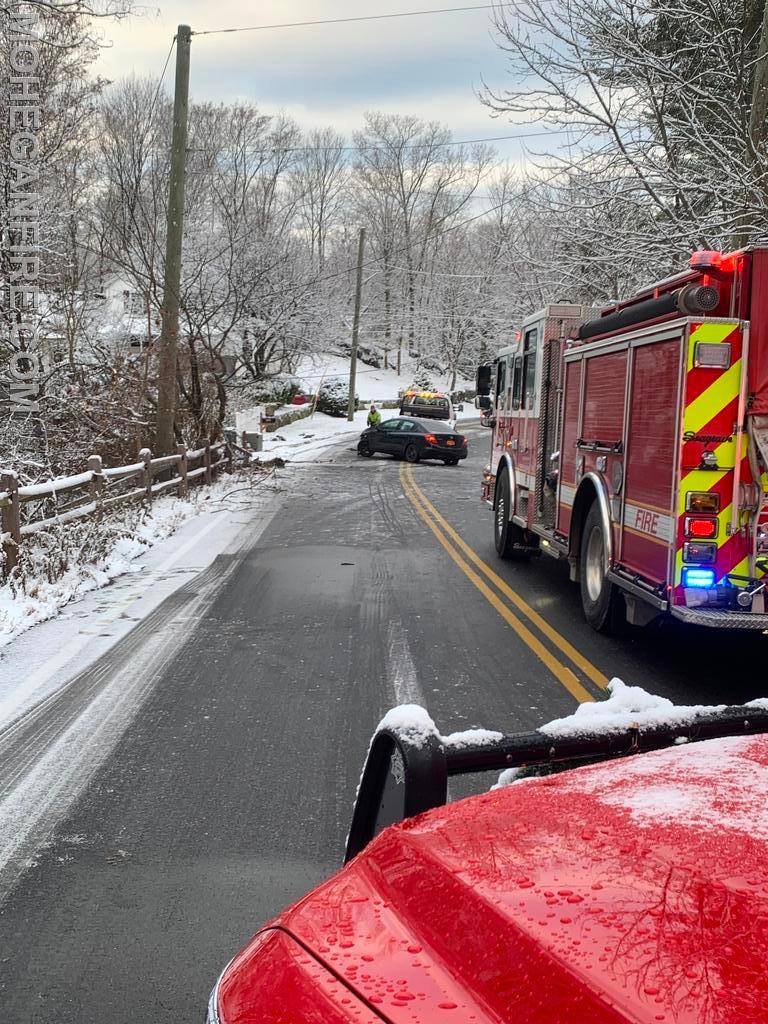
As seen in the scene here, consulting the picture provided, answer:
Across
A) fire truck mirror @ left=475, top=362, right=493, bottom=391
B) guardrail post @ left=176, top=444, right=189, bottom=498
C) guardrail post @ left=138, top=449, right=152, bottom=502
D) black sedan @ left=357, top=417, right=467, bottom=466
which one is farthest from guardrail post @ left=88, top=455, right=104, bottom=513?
black sedan @ left=357, top=417, right=467, bottom=466

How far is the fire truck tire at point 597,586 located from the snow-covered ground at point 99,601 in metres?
4.05

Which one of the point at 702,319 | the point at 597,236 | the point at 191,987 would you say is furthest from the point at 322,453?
the point at 191,987

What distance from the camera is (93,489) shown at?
1204cm

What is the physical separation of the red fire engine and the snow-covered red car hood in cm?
449

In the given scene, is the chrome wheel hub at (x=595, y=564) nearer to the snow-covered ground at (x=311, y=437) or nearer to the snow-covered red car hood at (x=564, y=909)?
the snow-covered red car hood at (x=564, y=909)

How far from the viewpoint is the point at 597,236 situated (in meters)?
16.1

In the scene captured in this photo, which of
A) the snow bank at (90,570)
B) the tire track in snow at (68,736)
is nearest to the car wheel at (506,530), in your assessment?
the snow bank at (90,570)

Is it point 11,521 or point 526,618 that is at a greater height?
point 11,521

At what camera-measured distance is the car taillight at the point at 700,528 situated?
6.38m

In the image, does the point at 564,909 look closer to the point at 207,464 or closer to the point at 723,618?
the point at 723,618

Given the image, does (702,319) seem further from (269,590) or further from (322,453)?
(322,453)

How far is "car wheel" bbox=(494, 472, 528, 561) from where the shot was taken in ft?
40.7

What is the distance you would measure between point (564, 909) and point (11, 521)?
8722mm

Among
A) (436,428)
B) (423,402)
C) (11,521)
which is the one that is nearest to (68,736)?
(11,521)
